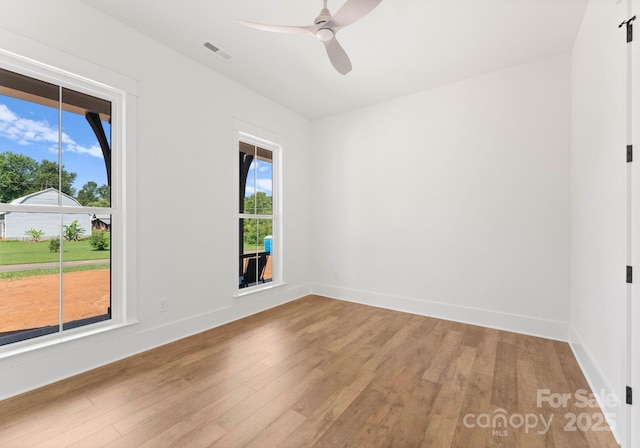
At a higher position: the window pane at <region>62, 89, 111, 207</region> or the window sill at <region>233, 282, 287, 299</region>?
the window pane at <region>62, 89, 111, 207</region>

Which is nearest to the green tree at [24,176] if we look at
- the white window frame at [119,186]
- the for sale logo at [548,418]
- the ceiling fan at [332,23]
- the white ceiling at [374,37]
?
the white window frame at [119,186]

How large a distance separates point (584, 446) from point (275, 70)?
408 cm

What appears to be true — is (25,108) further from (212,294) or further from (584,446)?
(584,446)

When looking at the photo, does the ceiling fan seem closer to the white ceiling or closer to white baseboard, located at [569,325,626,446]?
the white ceiling

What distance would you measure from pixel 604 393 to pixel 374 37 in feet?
11.0

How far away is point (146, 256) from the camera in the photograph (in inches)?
104

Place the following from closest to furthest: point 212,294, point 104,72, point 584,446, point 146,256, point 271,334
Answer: point 584,446 < point 104,72 < point 146,256 < point 271,334 < point 212,294

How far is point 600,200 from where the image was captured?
6.30 feet

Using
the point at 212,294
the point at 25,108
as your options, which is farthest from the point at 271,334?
the point at 25,108

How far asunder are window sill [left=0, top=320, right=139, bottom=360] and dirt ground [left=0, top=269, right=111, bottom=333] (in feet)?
0.40

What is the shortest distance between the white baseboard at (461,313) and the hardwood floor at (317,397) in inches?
5.6

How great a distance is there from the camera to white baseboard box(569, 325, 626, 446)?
4.96ft

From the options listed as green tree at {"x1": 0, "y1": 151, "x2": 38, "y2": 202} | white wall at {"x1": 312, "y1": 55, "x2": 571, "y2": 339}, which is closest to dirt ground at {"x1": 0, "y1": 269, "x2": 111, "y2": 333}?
green tree at {"x1": 0, "y1": 151, "x2": 38, "y2": 202}

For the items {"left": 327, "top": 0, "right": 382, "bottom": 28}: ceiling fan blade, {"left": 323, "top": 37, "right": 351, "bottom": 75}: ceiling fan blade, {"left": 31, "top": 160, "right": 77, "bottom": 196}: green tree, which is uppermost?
{"left": 323, "top": 37, "right": 351, "bottom": 75}: ceiling fan blade
